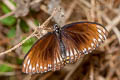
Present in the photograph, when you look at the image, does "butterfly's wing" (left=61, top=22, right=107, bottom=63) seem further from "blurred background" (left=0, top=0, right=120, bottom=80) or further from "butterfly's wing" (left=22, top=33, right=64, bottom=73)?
"blurred background" (left=0, top=0, right=120, bottom=80)

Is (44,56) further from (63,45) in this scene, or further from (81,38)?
(81,38)

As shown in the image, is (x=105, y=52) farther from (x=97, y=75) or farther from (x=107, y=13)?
(x=107, y=13)

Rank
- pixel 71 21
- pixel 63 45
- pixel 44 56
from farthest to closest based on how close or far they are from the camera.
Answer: pixel 71 21 < pixel 63 45 < pixel 44 56

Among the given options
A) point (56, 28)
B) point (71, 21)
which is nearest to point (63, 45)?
point (56, 28)

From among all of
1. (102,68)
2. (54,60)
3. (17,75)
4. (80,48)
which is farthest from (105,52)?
(17,75)

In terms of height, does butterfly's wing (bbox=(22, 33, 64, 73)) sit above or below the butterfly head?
below

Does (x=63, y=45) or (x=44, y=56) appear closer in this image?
(x=44, y=56)

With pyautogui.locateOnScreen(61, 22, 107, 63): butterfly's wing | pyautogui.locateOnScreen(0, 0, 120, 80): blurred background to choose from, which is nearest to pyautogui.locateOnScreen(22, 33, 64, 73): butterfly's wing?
pyautogui.locateOnScreen(61, 22, 107, 63): butterfly's wing
